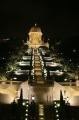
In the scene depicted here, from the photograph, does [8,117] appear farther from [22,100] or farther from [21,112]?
[22,100]

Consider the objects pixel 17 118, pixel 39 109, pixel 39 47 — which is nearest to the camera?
pixel 17 118

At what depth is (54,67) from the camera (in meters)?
76.2

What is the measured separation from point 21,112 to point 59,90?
1122cm

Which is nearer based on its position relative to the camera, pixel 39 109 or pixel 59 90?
pixel 39 109

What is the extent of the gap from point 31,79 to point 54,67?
2181 cm

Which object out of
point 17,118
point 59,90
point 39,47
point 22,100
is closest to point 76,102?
point 59,90

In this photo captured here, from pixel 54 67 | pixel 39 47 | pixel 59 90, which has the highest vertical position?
pixel 39 47

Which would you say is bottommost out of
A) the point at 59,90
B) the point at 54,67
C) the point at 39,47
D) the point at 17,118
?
the point at 17,118

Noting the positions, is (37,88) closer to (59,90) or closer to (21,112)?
(59,90)

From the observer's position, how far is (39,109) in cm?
4716

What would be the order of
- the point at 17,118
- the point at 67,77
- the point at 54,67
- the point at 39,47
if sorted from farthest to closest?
the point at 39,47 < the point at 54,67 < the point at 67,77 < the point at 17,118

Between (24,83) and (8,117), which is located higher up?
(24,83)

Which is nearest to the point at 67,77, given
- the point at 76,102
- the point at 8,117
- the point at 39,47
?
the point at 76,102

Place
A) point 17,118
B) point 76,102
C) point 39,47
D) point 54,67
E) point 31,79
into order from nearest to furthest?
point 17,118 < point 76,102 < point 31,79 < point 54,67 < point 39,47
